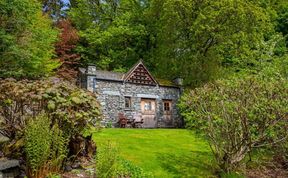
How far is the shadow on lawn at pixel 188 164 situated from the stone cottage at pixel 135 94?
35.1 feet

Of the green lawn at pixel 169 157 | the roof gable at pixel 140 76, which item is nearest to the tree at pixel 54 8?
the roof gable at pixel 140 76

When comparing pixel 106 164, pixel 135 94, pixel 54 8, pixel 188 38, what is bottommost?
pixel 106 164

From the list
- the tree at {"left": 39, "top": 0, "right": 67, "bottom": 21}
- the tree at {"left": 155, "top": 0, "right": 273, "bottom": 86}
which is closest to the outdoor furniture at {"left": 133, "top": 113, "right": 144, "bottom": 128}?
the tree at {"left": 155, "top": 0, "right": 273, "bottom": 86}

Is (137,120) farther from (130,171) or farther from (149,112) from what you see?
(130,171)

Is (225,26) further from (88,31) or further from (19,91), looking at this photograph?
(19,91)

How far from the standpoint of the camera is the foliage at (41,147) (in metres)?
6.14

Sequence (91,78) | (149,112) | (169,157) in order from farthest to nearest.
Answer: (149,112) → (91,78) → (169,157)

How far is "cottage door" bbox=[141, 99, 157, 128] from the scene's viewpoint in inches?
893

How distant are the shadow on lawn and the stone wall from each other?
10459 millimetres

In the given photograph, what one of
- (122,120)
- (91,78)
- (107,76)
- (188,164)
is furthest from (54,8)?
(188,164)

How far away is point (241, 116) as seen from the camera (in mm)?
8141

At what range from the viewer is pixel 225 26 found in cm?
2344

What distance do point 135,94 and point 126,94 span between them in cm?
76

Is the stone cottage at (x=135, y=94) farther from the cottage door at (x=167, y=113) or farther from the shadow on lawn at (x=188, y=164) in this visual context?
the shadow on lawn at (x=188, y=164)
